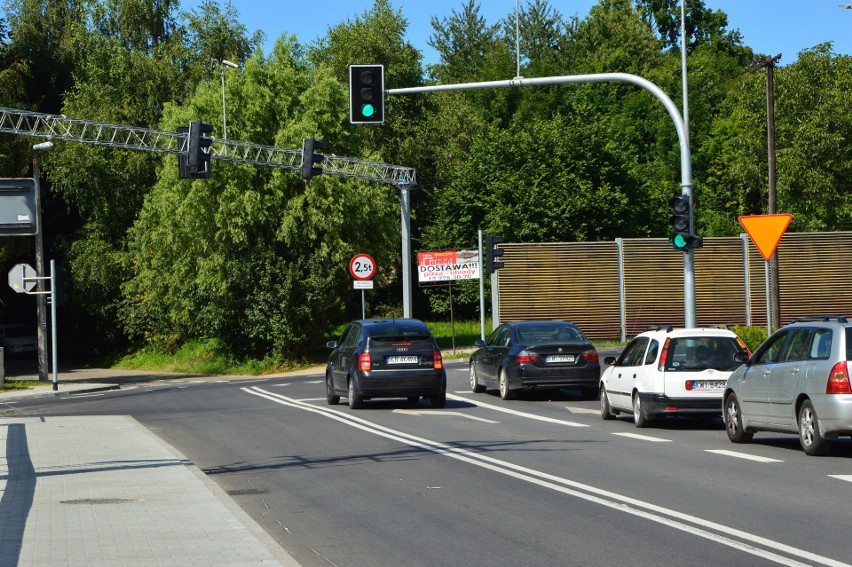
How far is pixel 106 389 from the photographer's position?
1486 inches

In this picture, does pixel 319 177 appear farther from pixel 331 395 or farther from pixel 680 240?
pixel 680 240

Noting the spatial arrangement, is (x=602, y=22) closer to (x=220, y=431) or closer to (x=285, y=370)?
(x=285, y=370)

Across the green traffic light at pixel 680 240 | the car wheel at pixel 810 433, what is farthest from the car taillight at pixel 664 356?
the car wheel at pixel 810 433

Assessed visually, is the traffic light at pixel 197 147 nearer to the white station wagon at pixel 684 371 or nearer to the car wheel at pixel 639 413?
the white station wagon at pixel 684 371

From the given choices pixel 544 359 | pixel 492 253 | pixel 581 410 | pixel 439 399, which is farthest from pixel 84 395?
pixel 581 410

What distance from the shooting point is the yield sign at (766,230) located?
2144cm

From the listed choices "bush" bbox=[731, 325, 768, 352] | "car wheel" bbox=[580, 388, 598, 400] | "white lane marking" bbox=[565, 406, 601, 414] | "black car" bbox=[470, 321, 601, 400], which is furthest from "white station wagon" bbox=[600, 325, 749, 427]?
"bush" bbox=[731, 325, 768, 352]

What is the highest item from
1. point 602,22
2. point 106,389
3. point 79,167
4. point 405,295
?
point 602,22

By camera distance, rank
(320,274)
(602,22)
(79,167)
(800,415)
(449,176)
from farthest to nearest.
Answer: (602,22) < (449,176) < (79,167) < (320,274) < (800,415)

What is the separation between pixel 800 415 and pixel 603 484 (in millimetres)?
3546

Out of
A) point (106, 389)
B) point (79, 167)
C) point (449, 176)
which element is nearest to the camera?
point (106, 389)

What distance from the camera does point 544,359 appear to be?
79.0ft

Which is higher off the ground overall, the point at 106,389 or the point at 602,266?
the point at 602,266

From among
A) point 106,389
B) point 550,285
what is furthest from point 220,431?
point 550,285
